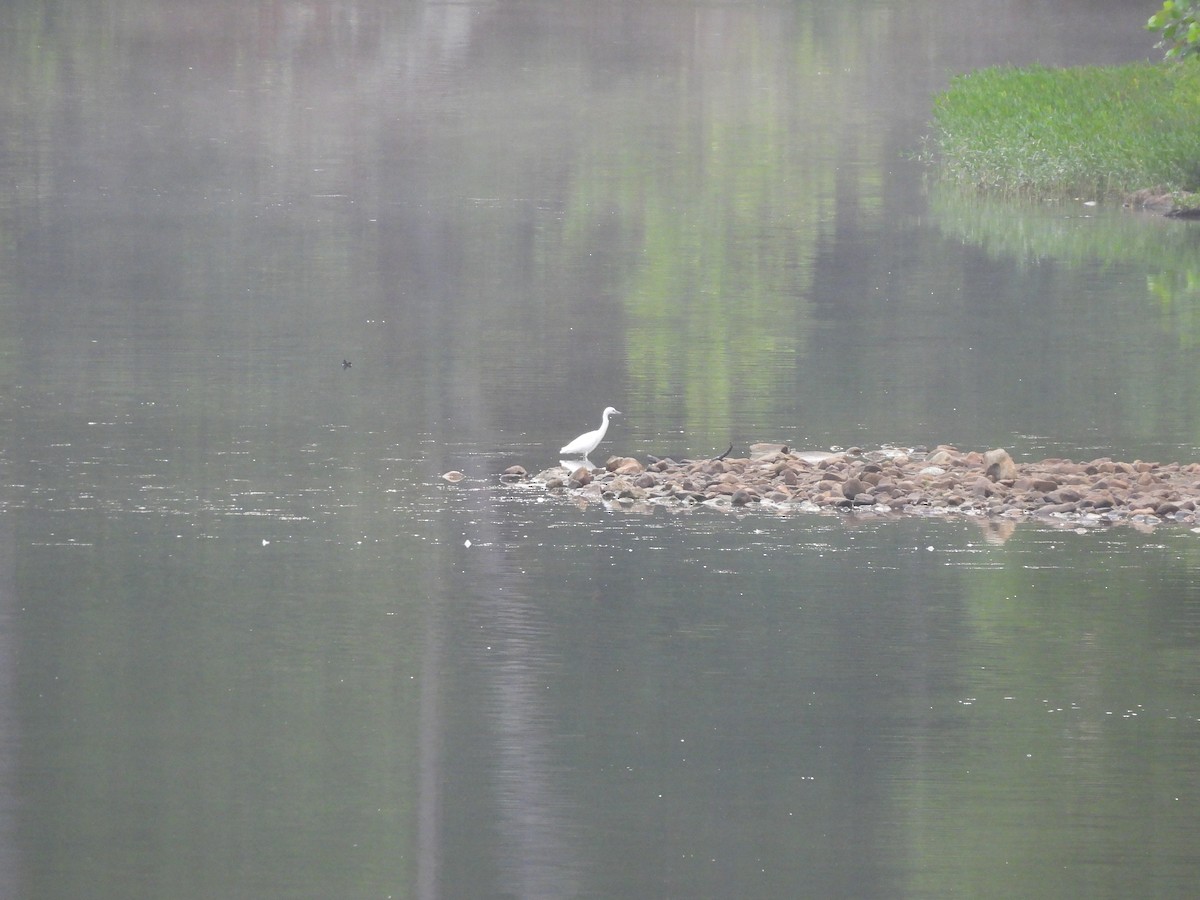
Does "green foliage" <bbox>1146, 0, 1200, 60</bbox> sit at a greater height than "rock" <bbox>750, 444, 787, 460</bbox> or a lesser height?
greater

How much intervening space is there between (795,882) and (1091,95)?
1212 inches

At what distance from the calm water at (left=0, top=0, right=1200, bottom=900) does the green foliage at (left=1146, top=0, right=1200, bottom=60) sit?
2454 mm

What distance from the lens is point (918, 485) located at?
15.2 m

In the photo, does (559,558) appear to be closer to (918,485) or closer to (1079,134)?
(918,485)

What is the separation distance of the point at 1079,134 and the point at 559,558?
79.0ft

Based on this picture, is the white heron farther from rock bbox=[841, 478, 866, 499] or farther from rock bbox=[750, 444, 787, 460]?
rock bbox=[841, 478, 866, 499]

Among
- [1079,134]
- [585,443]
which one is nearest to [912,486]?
[585,443]

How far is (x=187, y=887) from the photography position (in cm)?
814

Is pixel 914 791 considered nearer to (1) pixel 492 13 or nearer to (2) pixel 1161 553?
(2) pixel 1161 553

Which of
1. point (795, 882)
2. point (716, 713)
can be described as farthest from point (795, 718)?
point (795, 882)

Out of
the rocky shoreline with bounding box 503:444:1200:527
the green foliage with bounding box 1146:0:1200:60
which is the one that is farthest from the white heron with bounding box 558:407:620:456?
the green foliage with bounding box 1146:0:1200:60

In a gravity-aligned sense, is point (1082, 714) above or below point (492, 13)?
below

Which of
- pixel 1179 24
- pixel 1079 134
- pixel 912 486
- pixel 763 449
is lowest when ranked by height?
pixel 912 486

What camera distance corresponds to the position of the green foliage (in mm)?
16188
